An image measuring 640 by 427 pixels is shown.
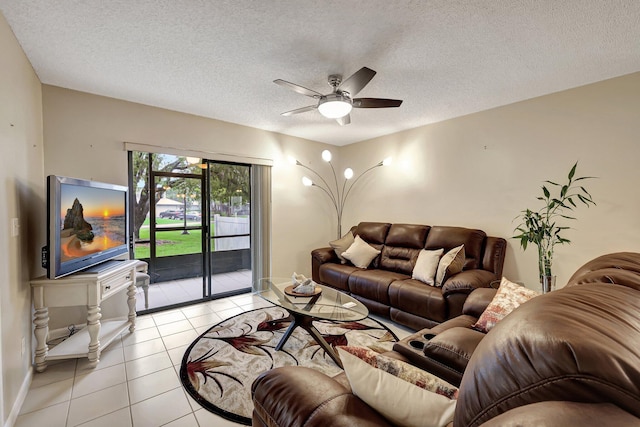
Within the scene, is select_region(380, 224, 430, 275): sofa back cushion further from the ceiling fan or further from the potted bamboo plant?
the ceiling fan

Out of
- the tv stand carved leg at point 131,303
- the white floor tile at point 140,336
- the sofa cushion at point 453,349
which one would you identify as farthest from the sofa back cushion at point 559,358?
the tv stand carved leg at point 131,303

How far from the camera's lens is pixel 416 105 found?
317cm

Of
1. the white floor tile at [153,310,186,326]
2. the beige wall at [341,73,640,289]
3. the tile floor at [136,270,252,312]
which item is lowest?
the white floor tile at [153,310,186,326]

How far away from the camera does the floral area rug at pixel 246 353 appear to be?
6.30ft

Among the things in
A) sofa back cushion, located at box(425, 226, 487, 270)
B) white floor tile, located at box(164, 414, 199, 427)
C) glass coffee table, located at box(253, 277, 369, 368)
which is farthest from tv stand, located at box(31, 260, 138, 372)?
sofa back cushion, located at box(425, 226, 487, 270)

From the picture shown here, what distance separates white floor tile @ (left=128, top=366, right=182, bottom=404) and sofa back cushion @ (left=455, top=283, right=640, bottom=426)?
2145mm

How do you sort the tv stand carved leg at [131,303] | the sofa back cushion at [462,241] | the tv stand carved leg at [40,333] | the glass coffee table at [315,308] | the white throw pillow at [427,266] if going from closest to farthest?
1. the tv stand carved leg at [40,333]
2. the glass coffee table at [315,308]
3. the tv stand carved leg at [131,303]
4. the white throw pillow at [427,266]
5. the sofa back cushion at [462,241]

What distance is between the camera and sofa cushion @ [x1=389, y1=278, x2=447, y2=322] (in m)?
2.66

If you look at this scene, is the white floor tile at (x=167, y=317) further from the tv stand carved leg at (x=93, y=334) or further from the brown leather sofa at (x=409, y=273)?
the brown leather sofa at (x=409, y=273)

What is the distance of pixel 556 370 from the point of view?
0.54 metres

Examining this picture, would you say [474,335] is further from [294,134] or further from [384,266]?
[294,134]

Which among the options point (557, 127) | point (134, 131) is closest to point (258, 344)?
point (134, 131)

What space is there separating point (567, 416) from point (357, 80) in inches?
83.8

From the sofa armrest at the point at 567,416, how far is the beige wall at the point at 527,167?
9.91ft
